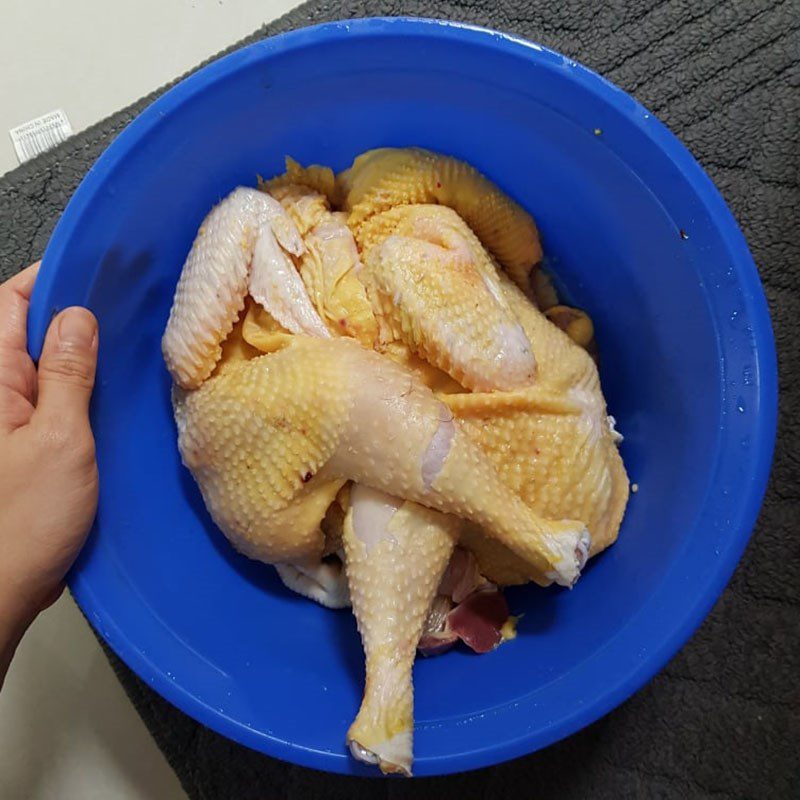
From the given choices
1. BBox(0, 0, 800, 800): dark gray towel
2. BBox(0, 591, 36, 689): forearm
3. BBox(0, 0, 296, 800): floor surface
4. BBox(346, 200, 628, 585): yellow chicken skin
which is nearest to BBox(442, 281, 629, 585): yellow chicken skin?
BBox(346, 200, 628, 585): yellow chicken skin

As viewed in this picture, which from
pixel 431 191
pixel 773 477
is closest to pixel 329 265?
pixel 431 191

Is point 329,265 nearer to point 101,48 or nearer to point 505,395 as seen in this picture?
point 505,395

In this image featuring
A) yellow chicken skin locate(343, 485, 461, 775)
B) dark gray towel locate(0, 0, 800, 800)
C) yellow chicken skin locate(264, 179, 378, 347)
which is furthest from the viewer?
dark gray towel locate(0, 0, 800, 800)

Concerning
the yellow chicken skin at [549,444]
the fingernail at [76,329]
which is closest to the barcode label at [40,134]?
the fingernail at [76,329]

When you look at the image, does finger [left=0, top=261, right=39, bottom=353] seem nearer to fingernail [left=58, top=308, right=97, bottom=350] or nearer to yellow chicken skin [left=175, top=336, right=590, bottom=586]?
fingernail [left=58, top=308, right=97, bottom=350]

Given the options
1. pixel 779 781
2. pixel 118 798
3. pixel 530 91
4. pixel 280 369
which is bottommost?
pixel 779 781

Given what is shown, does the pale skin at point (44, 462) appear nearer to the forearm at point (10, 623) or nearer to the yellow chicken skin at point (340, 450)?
the forearm at point (10, 623)

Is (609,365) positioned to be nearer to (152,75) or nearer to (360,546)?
(360,546)

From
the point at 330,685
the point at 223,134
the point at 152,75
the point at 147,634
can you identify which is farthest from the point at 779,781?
the point at 152,75
